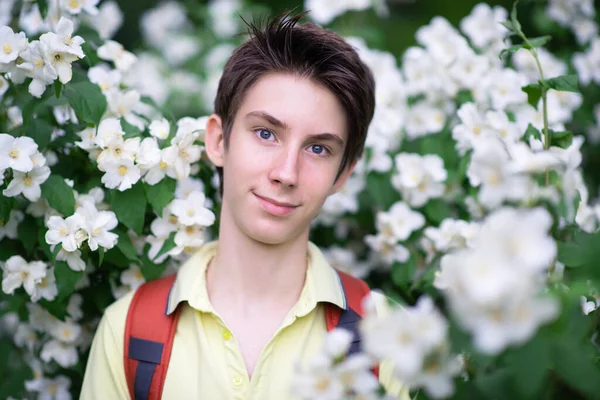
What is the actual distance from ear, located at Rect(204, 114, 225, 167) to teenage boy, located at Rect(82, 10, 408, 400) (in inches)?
0.9

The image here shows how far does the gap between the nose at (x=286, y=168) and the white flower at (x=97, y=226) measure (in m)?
0.49

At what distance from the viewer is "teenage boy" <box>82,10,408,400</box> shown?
1.61m

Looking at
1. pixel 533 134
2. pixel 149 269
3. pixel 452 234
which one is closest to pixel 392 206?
pixel 452 234

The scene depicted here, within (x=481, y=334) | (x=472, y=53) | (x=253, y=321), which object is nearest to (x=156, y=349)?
(x=253, y=321)

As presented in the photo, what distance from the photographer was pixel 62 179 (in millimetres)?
1781

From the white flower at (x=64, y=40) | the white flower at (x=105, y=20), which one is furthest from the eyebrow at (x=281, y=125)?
the white flower at (x=105, y=20)

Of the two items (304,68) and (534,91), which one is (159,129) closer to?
(304,68)

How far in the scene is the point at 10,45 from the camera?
A: 164cm

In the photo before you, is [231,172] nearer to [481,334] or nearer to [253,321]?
[253,321]

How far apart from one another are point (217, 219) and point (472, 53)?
117 cm

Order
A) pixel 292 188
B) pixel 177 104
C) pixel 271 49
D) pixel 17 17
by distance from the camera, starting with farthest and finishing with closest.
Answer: pixel 177 104 → pixel 17 17 → pixel 271 49 → pixel 292 188

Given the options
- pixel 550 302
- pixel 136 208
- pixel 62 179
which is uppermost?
pixel 550 302

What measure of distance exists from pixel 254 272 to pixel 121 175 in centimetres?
48

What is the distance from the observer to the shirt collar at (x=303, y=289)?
167 cm
